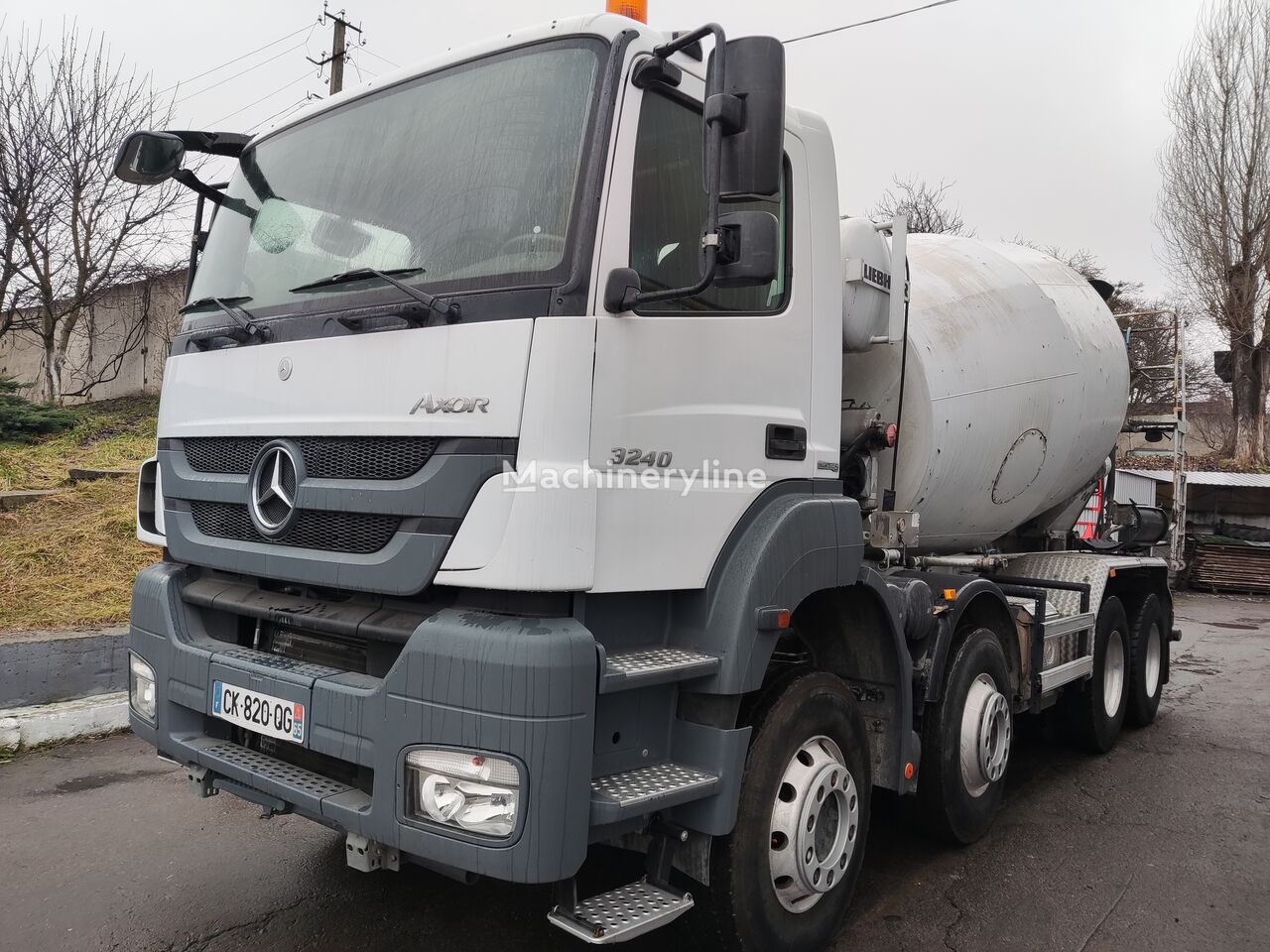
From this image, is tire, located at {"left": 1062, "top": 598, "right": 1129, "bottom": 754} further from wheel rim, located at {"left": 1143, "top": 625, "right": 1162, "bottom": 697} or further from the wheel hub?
wheel rim, located at {"left": 1143, "top": 625, "right": 1162, "bottom": 697}

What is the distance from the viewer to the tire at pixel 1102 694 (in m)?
6.07

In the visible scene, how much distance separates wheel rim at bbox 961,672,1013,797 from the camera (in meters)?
4.38

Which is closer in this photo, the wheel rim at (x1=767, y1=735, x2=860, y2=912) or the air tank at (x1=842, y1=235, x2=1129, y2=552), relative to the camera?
the wheel rim at (x1=767, y1=735, x2=860, y2=912)

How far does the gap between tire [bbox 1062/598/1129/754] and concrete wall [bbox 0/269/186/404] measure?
18382 millimetres

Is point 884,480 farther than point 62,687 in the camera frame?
No

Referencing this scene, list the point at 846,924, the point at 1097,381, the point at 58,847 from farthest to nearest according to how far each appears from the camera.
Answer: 1. the point at 1097,381
2. the point at 58,847
3. the point at 846,924

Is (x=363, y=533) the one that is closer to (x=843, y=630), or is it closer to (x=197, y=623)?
(x=197, y=623)

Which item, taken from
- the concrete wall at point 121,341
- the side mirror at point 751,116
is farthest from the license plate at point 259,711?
the concrete wall at point 121,341

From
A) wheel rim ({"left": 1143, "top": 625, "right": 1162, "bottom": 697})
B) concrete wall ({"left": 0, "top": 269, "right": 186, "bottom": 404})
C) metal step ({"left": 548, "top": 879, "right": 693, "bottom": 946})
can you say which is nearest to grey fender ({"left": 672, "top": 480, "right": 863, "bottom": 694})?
metal step ({"left": 548, "top": 879, "right": 693, "bottom": 946})

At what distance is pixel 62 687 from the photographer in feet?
19.7

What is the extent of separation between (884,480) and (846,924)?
6.25 ft

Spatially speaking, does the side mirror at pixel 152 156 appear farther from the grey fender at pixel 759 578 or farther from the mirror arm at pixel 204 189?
the grey fender at pixel 759 578

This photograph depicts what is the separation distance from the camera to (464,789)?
2.50 m

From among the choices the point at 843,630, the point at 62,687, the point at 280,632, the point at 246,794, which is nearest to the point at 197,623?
the point at 280,632
